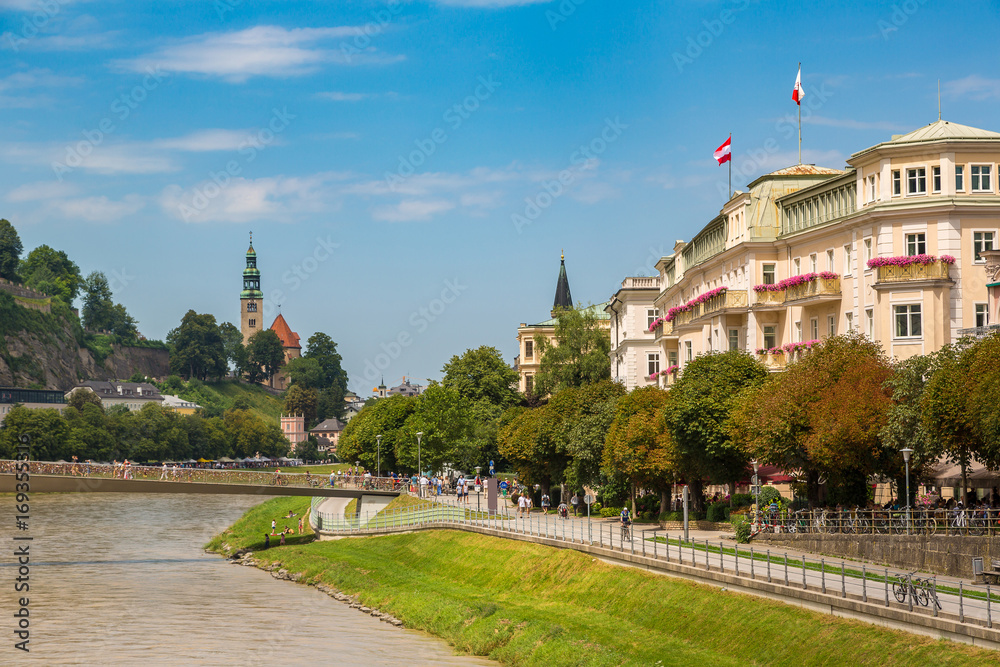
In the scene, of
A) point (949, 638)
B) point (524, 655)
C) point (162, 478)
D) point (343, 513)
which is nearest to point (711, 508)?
point (524, 655)

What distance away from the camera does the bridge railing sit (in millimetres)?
66062

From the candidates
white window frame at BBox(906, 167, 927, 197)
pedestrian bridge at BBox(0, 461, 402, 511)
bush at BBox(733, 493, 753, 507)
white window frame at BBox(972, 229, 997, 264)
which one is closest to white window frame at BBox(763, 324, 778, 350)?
bush at BBox(733, 493, 753, 507)

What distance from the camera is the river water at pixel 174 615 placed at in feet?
124

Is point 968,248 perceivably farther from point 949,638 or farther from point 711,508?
point 949,638

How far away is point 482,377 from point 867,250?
68998 millimetres

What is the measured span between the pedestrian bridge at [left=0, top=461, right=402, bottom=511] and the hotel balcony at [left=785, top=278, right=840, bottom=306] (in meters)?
34.7

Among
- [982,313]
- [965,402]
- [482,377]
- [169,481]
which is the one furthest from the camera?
[482,377]

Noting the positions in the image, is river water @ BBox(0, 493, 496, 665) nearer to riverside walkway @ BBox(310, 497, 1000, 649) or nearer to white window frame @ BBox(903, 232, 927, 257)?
riverside walkway @ BBox(310, 497, 1000, 649)

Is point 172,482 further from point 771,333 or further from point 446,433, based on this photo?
point 771,333

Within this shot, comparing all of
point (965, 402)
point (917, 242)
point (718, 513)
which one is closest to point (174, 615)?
point (718, 513)

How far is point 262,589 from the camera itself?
56.3 metres

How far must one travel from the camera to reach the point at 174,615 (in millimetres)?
46812

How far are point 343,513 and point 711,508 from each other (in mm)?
43185

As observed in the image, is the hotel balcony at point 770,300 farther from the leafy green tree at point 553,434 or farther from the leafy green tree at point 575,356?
the leafy green tree at point 575,356
